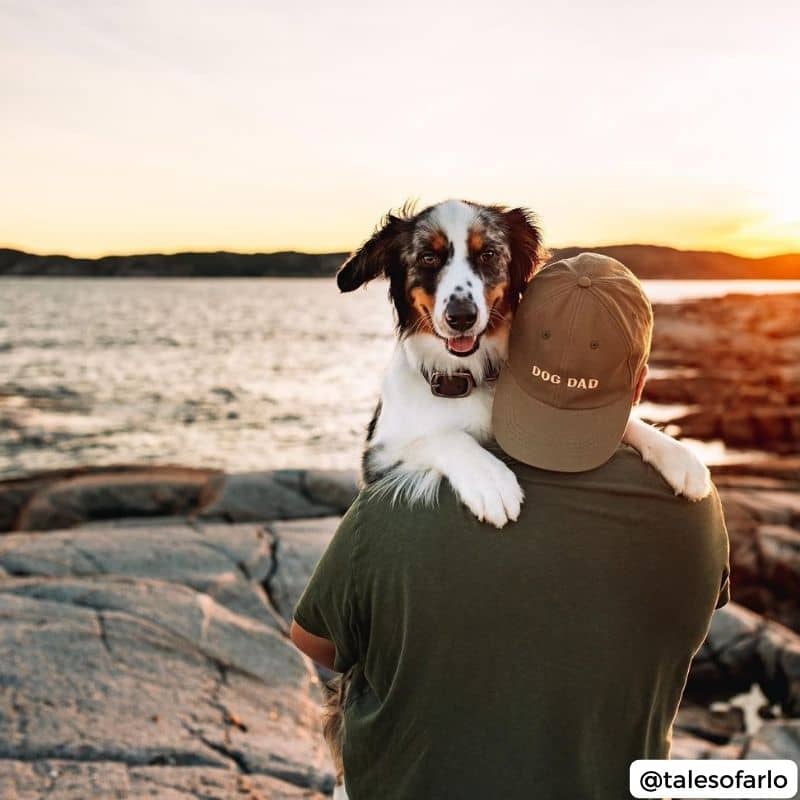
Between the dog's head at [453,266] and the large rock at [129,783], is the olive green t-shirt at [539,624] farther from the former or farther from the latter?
the large rock at [129,783]

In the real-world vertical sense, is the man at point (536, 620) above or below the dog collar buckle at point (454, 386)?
below

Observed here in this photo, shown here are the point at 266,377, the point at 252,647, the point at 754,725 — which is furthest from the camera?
the point at 266,377

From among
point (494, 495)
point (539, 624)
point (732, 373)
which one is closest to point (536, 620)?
point (539, 624)

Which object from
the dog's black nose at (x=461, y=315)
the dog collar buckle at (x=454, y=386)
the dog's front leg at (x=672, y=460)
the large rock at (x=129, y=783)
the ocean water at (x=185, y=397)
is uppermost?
the dog's black nose at (x=461, y=315)

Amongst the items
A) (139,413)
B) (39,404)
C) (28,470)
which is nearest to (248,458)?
(28,470)

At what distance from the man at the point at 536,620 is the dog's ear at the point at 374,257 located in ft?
6.37

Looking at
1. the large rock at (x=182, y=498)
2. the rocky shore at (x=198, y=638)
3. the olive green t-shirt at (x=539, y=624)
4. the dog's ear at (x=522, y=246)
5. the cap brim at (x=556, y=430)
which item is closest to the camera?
the olive green t-shirt at (x=539, y=624)

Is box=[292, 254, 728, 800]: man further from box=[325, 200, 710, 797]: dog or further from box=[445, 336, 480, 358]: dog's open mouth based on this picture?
box=[445, 336, 480, 358]: dog's open mouth

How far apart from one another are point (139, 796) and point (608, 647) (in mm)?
3005

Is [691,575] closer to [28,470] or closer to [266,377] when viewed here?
[28,470]

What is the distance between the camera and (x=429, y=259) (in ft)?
11.9

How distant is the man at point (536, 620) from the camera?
1743 mm

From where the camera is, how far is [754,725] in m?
7.04

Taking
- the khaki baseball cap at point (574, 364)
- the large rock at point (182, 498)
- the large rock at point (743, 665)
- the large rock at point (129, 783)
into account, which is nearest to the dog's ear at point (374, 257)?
the khaki baseball cap at point (574, 364)
